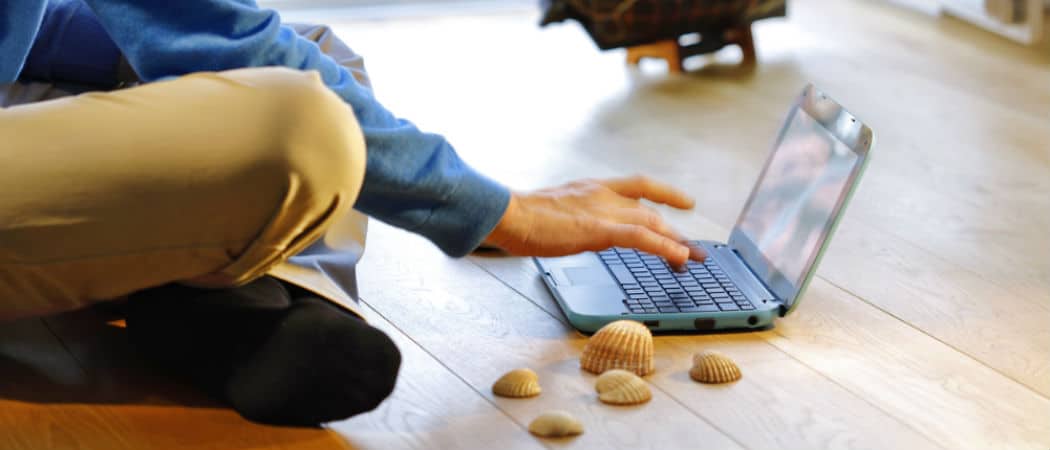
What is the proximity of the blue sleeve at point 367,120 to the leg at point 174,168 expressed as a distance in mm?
57

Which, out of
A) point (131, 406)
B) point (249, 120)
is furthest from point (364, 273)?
point (249, 120)

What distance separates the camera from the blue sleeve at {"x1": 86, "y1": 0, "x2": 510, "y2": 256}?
3.57ft

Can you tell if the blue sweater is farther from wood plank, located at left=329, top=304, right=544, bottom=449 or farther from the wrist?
wood plank, located at left=329, top=304, right=544, bottom=449

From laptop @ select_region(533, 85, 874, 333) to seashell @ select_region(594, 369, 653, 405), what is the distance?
12 centimetres

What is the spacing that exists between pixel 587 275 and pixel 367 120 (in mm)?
386

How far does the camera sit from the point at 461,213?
1113 millimetres

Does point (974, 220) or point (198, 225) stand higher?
point (198, 225)

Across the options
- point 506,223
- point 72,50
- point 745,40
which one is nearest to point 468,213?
point 506,223

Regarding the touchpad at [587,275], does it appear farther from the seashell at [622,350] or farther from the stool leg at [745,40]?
the stool leg at [745,40]

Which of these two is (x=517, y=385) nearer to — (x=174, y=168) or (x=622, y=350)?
(x=622, y=350)

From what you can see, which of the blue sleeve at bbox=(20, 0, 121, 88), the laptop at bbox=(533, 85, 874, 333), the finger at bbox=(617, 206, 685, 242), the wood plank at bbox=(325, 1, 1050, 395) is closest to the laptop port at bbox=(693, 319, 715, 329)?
the laptop at bbox=(533, 85, 874, 333)

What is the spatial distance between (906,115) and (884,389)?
1061 millimetres

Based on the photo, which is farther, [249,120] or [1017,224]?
[1017,224]

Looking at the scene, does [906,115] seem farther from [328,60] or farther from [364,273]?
[328,60]
